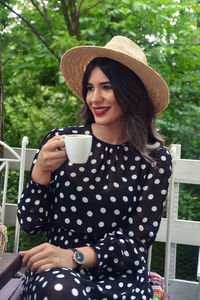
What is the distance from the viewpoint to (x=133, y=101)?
71.1 inches

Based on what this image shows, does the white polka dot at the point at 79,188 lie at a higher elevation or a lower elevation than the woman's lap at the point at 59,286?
higher

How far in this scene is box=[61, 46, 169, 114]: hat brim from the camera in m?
1.76

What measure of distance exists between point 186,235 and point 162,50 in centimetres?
180

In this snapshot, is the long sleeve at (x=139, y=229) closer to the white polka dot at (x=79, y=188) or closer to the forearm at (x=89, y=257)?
the forearm at (x=89, y=257)

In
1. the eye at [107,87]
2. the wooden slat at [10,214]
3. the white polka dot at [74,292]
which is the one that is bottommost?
the white polka dot at [74,292]

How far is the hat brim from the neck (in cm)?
22

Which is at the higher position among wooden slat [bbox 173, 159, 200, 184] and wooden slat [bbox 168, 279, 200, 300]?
wooden slat [bbox 173, 159, 200, 184]

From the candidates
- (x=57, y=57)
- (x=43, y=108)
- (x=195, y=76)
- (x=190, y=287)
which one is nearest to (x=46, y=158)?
(x=190, y=287)

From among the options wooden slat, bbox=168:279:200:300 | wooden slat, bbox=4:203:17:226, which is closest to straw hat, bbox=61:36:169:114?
wooden slat, bbox=4:203:17:226

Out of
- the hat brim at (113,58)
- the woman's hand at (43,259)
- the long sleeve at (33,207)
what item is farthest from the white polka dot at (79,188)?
the hat brim at (113,58)

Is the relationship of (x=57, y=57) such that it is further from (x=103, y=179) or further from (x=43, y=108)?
(x=103, y=179)

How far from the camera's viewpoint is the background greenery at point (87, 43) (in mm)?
3686

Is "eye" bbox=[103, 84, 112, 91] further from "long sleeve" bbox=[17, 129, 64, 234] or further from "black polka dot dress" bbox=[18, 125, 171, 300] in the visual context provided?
"long sleeve" bbox=[17, 129, 64, 234]

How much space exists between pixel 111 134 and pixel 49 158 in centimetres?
41
